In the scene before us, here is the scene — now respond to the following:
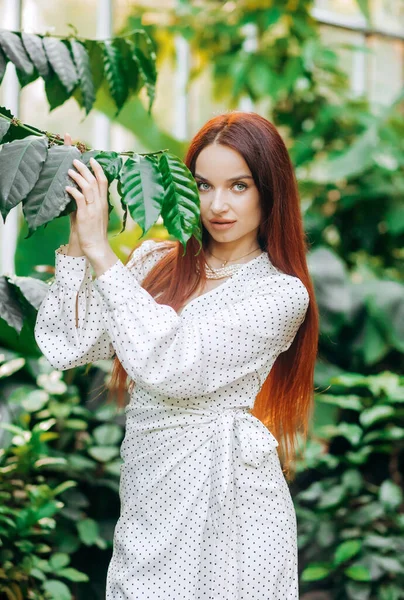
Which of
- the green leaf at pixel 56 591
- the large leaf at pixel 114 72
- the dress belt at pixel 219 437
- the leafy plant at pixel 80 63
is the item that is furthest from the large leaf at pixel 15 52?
the green leaf at pixel 56 591

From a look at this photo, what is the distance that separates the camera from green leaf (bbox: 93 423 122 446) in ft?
10.1

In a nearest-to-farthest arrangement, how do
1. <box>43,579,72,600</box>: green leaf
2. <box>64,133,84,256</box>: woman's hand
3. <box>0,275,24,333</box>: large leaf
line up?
<box>64,133,84,256</box>: woman's hand, <box>0,275,24,333</box>: large leaf, <box>43,579,72,600</box>: green leaf

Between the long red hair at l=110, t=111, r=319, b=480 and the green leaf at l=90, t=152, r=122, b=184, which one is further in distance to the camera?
the long red hair at l=110, t=111, r=319, b=480

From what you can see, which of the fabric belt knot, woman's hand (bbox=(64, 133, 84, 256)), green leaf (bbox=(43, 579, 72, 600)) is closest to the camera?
woman's hand (bbox=(64, 133, 84, 256))

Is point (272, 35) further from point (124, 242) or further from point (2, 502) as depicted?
point (2, 502)

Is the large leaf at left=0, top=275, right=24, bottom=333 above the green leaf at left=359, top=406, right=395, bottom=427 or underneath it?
above

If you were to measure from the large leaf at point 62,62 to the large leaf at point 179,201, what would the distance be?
0.49 meters

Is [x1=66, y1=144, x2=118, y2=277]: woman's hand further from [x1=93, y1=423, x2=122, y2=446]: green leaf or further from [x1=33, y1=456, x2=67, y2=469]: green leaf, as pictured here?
[x1=93, y1=423, x2=122, y2=446]: green leaf

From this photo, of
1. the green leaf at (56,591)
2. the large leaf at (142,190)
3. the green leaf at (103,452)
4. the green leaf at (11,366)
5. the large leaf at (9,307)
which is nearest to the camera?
the large leaf at (142,190)

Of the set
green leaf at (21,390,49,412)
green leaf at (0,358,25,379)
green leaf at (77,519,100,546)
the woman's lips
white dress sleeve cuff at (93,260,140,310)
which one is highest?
the woman's lips

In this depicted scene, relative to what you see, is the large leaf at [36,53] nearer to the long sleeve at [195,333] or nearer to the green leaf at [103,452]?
the long sleeve at [195,333]

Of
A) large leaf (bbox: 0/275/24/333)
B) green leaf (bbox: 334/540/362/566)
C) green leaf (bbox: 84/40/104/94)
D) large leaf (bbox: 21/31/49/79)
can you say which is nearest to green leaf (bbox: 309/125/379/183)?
green leaf (bbox: 334/540/362/566)

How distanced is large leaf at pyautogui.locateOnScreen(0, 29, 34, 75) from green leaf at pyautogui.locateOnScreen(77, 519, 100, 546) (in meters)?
1.47

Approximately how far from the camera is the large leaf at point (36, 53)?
1951 mm
